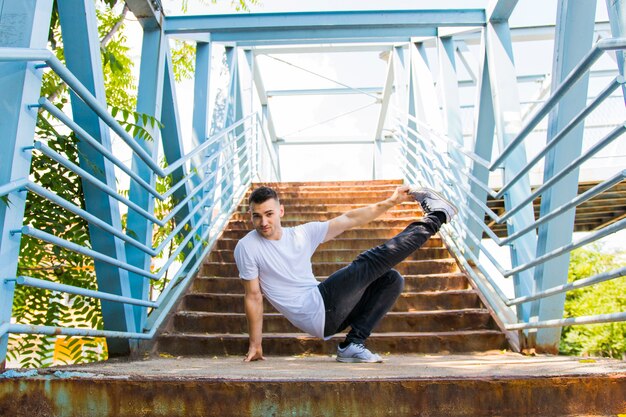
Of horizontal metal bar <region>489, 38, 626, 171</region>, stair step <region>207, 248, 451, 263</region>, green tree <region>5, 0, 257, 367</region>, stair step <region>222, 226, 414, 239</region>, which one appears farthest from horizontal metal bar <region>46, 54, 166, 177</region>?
stair step <region>222, 226, 414, 239</region>

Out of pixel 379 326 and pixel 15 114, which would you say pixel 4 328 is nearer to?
pixel 15 114

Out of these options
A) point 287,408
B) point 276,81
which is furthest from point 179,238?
point 276,81

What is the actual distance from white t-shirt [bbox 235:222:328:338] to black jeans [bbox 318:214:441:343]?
72 millimetres

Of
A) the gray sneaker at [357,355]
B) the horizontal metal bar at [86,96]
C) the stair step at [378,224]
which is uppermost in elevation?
the stair step at [378,224]

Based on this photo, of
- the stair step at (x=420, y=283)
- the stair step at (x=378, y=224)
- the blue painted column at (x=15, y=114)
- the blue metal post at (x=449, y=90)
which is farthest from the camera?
the blue metal post at (x=449, y=90)

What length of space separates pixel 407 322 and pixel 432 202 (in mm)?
1140

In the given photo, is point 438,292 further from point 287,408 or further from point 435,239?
point 287,408

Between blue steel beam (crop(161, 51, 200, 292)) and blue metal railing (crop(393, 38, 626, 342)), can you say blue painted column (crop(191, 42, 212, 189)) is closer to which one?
blue steel beam (crop(161, 51, 200, 292))

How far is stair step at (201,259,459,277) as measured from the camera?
16.8 feet

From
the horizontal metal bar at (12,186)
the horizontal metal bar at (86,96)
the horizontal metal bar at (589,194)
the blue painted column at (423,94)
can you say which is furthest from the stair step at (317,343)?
the blue painted column at (423,94)

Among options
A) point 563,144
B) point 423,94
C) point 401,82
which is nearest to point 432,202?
point 563,144

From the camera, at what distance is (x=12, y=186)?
211 cm

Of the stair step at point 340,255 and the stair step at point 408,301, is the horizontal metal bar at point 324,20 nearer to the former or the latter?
the stair step at point 340,255

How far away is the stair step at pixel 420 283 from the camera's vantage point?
16.1ft
